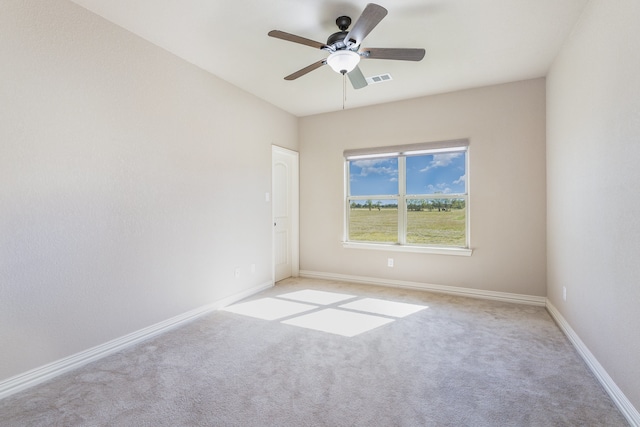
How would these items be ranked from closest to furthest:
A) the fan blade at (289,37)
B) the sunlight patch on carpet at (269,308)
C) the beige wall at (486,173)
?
the fan blade at (289,37) < the sunlight patch on carpet at (269,308) < the beige wall at (486,173)

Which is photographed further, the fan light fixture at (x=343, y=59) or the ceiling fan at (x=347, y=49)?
the fan light fixture at (x=343, y=59)

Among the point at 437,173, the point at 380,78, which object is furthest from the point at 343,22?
the point at 437,173

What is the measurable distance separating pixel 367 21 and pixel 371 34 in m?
0.80

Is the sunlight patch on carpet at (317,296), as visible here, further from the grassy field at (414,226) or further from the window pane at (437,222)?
the window pane at (437,222)

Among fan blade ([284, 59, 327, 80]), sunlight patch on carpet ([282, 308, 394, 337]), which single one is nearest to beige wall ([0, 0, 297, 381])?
sunlight patch on carpet ([282, 308, 394, 337])

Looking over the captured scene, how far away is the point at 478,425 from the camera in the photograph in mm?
1606

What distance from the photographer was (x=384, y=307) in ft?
11.5

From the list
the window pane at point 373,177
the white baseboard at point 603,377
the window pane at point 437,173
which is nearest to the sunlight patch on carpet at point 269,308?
the window pane at point 373,177

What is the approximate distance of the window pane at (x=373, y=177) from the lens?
176 inches

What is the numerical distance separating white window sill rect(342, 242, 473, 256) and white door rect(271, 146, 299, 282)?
0.95 m

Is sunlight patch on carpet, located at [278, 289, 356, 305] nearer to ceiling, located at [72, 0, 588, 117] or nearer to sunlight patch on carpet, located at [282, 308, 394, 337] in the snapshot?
sunlight patch on carpet, located at [282, 308, 394, 337]

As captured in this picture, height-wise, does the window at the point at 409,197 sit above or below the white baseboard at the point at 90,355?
above

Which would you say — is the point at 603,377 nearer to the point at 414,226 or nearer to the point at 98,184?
the point at 414,226

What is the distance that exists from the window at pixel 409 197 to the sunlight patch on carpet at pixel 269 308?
1.50m
